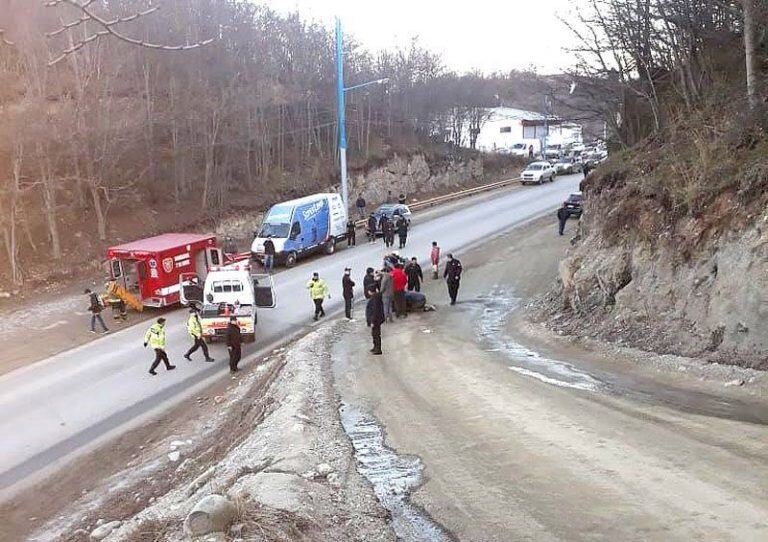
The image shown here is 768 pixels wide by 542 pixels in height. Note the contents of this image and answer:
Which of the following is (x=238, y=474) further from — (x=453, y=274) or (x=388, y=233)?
(x=388, y=233)

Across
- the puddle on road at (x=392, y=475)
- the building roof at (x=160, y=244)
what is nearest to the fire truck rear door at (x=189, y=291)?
the building roof at (x=160, y=244)

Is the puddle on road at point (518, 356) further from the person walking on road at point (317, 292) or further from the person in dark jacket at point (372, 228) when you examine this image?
the person in dark jacket at point (372, 228)

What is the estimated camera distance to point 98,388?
15.6 m

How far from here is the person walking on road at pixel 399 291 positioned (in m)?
19.3

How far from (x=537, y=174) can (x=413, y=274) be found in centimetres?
3102

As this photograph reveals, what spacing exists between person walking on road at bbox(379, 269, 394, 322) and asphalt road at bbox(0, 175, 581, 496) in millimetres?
2929

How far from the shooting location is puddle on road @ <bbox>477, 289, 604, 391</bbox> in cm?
1155

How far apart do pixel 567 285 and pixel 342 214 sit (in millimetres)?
16818

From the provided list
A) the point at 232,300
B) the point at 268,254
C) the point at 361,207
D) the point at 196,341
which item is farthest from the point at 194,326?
the point at 361,207

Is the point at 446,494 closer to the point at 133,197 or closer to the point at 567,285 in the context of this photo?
the point at 567,285

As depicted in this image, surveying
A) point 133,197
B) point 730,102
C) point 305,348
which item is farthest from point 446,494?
point 133,197

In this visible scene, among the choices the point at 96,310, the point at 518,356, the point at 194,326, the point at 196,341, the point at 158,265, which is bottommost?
the point at 196,341

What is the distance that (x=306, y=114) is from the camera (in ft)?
149

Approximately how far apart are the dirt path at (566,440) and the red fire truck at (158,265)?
913 cm
